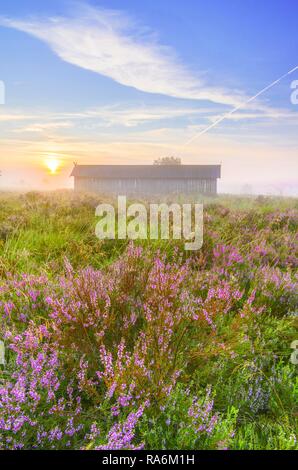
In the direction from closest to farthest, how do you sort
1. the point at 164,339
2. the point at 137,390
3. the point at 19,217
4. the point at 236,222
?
1. the point at 137,390
2. the point at 164,339
3. the point at 19,217
4. the point at 236,222

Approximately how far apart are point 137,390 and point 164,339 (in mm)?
330

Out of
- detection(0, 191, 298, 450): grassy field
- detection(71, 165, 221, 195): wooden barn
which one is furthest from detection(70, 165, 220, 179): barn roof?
detection(0, 191, 298, 450): grassy field

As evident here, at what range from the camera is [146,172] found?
1656 centimetres

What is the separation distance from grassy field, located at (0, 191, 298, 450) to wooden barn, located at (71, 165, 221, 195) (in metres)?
12.3

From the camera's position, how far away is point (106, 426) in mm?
1992

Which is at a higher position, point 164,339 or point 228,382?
point 164,339

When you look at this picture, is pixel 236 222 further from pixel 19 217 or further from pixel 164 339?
pixel 164 339

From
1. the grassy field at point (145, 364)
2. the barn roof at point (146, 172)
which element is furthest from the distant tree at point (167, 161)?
the grassy field at point (145, 364)

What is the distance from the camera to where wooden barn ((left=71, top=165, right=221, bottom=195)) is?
16.2 meters

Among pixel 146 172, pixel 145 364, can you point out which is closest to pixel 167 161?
pixel 146 172

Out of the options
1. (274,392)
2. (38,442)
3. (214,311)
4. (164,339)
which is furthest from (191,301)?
(38,442)

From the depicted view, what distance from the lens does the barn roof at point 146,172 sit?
16562mm

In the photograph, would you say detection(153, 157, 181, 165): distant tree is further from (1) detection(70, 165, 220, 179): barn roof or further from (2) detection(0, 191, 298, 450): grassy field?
(2) detection(0, 191, 298, 450): grassy field

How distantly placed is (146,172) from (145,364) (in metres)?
14.6
